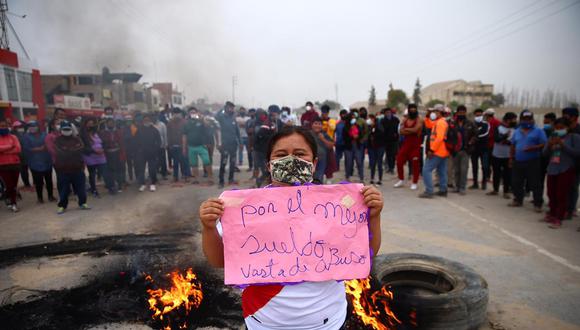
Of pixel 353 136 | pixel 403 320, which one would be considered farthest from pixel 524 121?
pixel 403 320

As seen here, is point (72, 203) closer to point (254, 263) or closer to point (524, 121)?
point (254, 263)

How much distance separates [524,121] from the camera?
708cm

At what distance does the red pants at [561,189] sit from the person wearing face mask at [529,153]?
621 mm

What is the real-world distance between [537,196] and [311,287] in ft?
24.4

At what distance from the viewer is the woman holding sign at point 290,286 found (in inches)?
64.0

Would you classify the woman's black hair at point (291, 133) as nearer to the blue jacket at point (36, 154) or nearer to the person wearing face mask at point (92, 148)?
the person wearing face mask at point (92, 148)

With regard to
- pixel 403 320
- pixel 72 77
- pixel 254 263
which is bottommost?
pixel 403 320

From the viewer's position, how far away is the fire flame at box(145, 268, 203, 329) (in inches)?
138

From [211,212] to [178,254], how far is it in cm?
383

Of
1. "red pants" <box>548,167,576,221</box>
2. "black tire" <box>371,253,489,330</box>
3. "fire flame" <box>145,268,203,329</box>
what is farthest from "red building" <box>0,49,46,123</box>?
"red pants" <box>548,167,576,221</box>

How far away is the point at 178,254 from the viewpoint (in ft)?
16.6

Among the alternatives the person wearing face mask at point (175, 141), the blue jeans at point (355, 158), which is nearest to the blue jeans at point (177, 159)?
the person wearing face mask at point (175, 141)

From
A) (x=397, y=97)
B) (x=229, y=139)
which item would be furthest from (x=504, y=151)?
(x=397, y=97)

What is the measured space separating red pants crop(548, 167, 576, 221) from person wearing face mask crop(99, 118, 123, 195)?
10.4m
